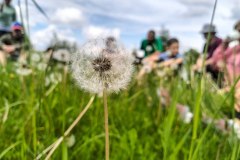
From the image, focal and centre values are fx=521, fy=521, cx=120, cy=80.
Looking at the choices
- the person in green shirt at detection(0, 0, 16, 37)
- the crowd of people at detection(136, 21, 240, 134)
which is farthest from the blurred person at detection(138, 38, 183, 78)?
the person in green shirt at detection(0, 0, 16, 37)

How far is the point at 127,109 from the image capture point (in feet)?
9.52

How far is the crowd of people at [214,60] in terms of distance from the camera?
4.67 ft

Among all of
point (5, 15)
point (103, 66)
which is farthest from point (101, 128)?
point (103, 66)

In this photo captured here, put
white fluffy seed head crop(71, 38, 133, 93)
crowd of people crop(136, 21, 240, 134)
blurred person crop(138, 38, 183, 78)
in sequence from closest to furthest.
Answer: white fluffy seed head crop(71, 38, 133, 93) < crowd of people crop(136, 21, 240, 134) < blurred person crop(138, 38, 183, 78)

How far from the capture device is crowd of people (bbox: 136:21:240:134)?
1.42 meters

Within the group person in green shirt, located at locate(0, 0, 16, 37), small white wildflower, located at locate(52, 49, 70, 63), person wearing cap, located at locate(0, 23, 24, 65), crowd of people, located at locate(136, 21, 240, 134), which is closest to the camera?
crowd of people, located at locate(136, 21, 240, 134)

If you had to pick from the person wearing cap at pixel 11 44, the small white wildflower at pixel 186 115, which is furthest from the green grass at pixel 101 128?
the person wearing cap at pixel 11 44

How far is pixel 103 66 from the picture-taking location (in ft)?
2.94

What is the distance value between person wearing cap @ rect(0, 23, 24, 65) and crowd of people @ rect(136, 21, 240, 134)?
0.99 meters

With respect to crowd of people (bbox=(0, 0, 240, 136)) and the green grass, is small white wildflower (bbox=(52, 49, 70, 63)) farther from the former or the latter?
the green grass

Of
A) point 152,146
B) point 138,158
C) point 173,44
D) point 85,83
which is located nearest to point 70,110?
point 152,146

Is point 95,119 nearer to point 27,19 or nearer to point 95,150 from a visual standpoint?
point 95,150

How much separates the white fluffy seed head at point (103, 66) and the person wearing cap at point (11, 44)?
2.61m

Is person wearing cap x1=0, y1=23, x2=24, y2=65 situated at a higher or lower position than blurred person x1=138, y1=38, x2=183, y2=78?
higher
